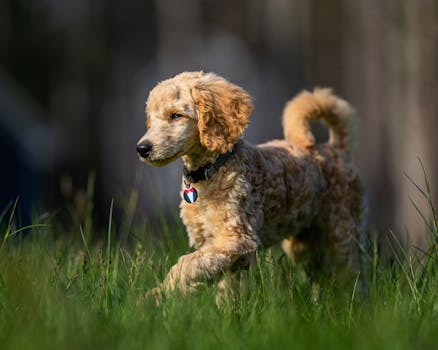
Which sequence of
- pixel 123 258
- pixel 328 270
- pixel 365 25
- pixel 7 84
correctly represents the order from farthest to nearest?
pixel 7 84, pixel 365 25, pixel 328 270, pixel 123 258

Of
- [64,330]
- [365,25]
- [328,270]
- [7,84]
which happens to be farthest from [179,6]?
[64,330]

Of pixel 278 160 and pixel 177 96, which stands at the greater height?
pixel 177 96

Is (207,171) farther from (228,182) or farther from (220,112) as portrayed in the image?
(220,112)

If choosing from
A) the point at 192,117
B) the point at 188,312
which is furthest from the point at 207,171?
the point at 188,312

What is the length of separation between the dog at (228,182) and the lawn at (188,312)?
0.67 feet

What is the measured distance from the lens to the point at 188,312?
3.97 meters

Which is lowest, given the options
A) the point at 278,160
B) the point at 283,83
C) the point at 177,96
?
the point at 283,83

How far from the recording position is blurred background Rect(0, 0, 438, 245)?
58.2 ft

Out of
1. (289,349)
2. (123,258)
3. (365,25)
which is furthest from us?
(365,25)

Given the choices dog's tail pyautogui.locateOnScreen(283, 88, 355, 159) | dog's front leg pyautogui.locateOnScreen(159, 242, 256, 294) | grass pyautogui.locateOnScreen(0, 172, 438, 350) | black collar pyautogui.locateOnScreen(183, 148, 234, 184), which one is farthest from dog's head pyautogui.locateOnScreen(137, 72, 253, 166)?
dog's tail pyautogui.locateOnScreen(283, 88, 355, 159)

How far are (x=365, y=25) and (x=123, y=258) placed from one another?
12221 mm

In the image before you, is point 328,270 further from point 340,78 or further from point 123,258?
point 340,78

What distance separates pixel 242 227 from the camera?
504 centimetres

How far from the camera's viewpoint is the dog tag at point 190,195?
5.12m
